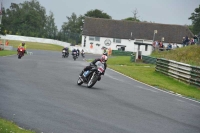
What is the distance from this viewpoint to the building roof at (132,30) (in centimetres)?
9556

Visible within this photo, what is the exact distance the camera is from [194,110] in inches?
591

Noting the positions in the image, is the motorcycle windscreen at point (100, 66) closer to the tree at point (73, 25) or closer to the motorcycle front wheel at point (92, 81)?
the motorcycle front wheel at point (92, 81)

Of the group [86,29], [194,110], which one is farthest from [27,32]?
[194,110]

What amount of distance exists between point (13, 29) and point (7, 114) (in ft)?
359

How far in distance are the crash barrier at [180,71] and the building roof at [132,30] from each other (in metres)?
63.2

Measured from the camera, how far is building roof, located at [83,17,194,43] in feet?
314

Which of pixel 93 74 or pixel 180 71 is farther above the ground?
pixel 93 74

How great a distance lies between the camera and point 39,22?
438 feet

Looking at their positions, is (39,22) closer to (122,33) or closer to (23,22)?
(23,22)

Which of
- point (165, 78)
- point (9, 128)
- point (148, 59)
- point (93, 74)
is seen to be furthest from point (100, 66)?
point (148, 59)

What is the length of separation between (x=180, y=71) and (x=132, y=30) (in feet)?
232

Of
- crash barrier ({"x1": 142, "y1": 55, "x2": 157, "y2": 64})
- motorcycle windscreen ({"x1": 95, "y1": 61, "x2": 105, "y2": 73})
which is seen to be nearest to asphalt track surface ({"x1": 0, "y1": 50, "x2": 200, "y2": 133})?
motorcycle windscreen ({"x1": 95, "y1": 61, "x2": 105, "y2": 73})

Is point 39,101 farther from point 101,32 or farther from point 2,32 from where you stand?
point 101,32

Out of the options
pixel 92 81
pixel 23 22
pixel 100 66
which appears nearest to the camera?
pixel 100 66
